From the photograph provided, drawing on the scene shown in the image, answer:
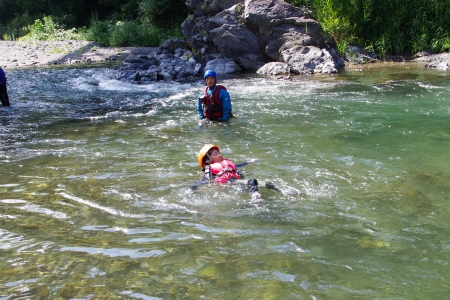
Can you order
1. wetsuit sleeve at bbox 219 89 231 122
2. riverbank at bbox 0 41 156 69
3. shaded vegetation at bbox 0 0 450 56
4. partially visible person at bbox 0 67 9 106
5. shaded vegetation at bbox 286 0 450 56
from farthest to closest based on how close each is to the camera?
riverbank at bbox 0 41 156 69
shaded vegetation at bbox 0 0 450 56
shaded vegetation at bbox 286 0 450 56
partially visible person at bbox 0 67 9 106
wetsuit sleeve at bbox 219 89 231 122

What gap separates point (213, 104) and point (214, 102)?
0.05 metres

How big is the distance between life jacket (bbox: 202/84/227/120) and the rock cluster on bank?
23.8ft

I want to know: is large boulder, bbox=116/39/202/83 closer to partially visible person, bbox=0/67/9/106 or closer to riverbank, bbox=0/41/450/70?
partially visible person, bbox=0/67/9/106

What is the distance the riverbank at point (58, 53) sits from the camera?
22391 mm

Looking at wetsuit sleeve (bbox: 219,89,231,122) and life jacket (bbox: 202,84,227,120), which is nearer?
wetsuit sleeve (bbox: 219,89,231,122)

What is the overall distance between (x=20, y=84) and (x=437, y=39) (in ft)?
53.3

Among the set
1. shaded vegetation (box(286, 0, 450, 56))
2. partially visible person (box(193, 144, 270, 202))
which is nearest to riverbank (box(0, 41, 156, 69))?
shaded vegetation (box(286, 0, 450, 56))

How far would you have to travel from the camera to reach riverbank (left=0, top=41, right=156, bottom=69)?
22391 mm

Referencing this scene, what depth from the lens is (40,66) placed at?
21312 millimetres

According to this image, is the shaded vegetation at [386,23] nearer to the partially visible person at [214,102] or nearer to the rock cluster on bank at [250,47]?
the rock cluster on bank at [250,47]

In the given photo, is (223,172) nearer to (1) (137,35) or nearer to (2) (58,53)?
(2) (58,53)

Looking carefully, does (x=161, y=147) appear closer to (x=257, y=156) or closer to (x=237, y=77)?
(x=257, y=156)

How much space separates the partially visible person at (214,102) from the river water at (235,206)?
290 millimetres

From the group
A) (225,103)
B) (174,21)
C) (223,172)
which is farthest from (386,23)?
(223,172)
